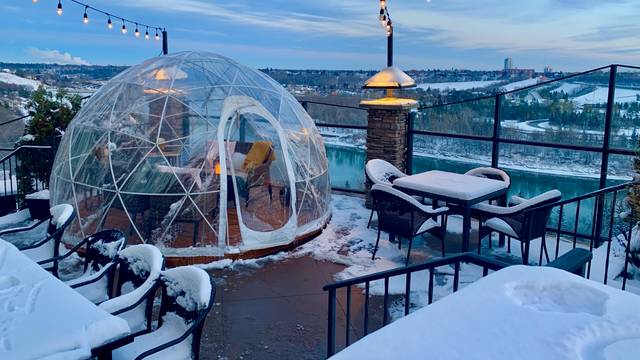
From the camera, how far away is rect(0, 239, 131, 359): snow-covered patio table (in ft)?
7.70

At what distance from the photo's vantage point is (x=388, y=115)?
789 cm

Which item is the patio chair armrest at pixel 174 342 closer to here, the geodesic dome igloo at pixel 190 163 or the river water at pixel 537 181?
the geodesic dome igloo at pixel 190 163

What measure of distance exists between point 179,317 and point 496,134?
5.56m

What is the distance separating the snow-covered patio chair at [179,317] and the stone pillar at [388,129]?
208 inches

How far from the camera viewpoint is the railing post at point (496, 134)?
23.6ft

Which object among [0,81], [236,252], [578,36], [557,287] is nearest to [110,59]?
[0,81]

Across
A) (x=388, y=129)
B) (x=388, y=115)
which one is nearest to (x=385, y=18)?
(x=388, y=115)

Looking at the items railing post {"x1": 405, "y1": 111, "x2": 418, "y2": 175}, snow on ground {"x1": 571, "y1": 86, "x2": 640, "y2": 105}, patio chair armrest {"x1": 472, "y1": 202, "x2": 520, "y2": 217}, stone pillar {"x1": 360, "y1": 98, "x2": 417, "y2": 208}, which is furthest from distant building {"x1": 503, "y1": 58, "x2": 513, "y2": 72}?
patio chair armrest {"x1": 472, "y1": 202, "x2": 520, "y2": 217}

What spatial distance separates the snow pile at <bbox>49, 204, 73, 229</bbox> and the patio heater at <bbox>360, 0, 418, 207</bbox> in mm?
4478

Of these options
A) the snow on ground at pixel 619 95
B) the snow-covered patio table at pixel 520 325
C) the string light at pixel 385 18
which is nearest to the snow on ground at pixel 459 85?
the string light at pixel 385 18

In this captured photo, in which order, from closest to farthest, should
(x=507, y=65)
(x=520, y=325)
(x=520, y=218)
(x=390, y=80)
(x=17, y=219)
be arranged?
(x=520, y=325), (x=520, y=218), (x=17, y=219), (x=390, y=80), (x=507, y=65)

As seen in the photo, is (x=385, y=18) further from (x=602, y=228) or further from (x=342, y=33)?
(x=342, y=33)

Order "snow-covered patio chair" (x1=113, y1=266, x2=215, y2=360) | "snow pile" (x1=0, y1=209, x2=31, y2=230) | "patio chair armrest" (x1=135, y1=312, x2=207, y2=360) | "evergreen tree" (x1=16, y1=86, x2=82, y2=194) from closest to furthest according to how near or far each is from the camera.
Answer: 1. "patio chair armrest" (x1=135, y1=312, x2=207, y2=360)
2. "snow-covered patio chair" (x1=113, y1=266, x2=215, y2=360)
3. "snow pile" (x1=0, y1=209, x2=31, y2=230)
4. "evergreen tree" (x1=16, y1=86, x2=82, y2=194)

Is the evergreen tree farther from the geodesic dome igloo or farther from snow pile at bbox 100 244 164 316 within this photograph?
snow pile at bbox 100 244 164 316
